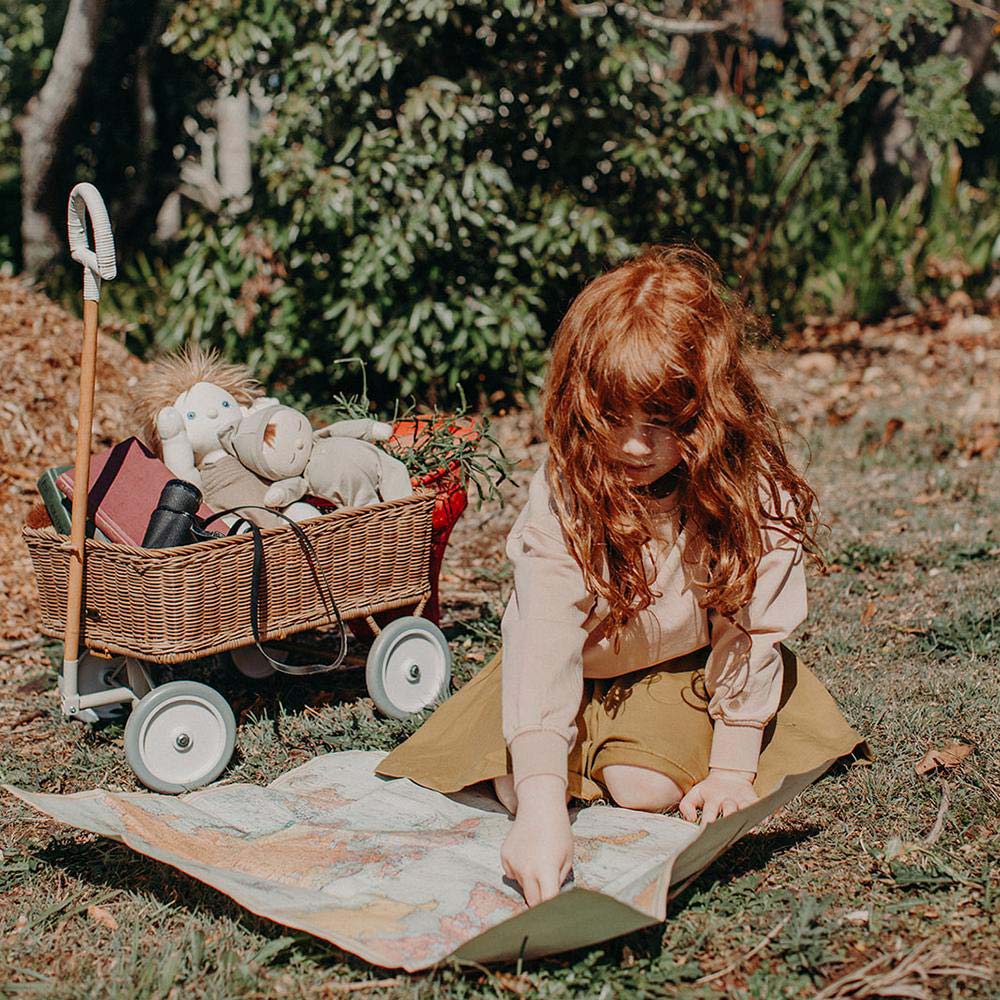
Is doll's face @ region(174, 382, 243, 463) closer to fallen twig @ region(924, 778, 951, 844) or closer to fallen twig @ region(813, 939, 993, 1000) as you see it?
fallen twig @ region(924, 778, 951, 844)

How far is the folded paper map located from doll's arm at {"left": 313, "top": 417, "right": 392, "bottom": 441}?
994 mm

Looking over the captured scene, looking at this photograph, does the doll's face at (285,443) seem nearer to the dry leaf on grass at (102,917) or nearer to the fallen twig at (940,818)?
the dry leaf on grass at (102,917)

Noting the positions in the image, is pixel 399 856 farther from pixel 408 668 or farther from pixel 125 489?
pixel 125 489

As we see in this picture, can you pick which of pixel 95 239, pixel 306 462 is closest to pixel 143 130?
pixel 306 462

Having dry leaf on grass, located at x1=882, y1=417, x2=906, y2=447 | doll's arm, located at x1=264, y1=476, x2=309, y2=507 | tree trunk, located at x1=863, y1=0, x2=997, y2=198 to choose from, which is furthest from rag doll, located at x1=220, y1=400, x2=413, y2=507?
tree trunk, located at x1=863, y1=0, x2=997, y2=198

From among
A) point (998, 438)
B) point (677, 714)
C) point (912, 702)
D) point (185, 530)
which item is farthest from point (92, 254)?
point (998, 438)

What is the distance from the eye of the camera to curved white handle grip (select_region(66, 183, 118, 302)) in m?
2.86

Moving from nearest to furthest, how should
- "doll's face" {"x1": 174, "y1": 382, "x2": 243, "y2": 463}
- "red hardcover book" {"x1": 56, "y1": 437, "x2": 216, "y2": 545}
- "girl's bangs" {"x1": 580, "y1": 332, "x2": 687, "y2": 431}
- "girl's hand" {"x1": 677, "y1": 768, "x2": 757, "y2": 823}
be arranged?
"girl's bangs" {"x1": 580, "y1": 332, "x2": 687, "y2": 431}, "girl's hand" {"x1": 677, "y1": 768, "x2": 757, "y2": 823}, "red hardcover book" {"x1": 56, "y1": 437, "x2": 216, "y2": 545}, "doll's face" {"x1": 174, "y1": 382, "x2": 243, "y2": 463}

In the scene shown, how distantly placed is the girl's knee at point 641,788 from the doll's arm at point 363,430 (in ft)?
4.06

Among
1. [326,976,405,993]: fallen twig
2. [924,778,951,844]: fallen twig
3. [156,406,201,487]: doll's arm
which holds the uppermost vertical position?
[156,406,201,487]: doll's arm

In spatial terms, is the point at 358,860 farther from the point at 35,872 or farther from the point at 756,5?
the point at 756,5

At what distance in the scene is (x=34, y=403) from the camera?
5352mm

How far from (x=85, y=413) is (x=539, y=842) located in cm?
151

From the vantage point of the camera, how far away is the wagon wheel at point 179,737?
288 cm
